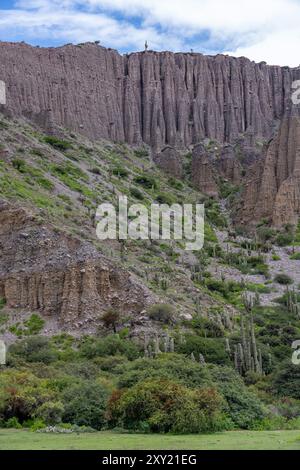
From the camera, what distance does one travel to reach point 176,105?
5438 inches

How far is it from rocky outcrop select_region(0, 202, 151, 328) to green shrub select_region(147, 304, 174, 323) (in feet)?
6.52

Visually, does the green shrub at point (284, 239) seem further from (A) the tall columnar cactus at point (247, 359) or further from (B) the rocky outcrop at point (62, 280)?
(A) the tall columnar cactus at point (247, 359)

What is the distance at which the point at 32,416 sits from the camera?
34719mm

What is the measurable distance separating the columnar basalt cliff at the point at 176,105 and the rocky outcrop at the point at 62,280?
40.5 metres


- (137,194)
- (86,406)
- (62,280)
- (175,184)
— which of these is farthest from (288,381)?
(175,184)

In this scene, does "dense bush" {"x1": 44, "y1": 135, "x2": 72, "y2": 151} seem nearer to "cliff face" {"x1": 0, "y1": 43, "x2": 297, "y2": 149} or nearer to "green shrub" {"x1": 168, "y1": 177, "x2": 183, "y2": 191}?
"cliff face" {"x1": 0, "y1": 43, "x2": 297, "y2": 149}

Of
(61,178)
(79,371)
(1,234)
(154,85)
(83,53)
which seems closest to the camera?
(79,371)

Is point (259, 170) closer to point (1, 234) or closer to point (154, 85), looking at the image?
point (154, 85)

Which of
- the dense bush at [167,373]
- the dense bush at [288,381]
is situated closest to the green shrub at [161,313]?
the dense bush at [288,381]

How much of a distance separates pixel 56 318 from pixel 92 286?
12.7ft

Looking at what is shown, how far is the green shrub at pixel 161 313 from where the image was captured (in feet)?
192

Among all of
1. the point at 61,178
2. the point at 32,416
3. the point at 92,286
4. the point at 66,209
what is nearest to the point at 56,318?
the point at 92,286

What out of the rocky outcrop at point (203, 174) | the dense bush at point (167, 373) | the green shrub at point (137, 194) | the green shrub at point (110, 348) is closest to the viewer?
the dense bush at point (167, 373)

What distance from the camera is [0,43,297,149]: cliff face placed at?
117 m
